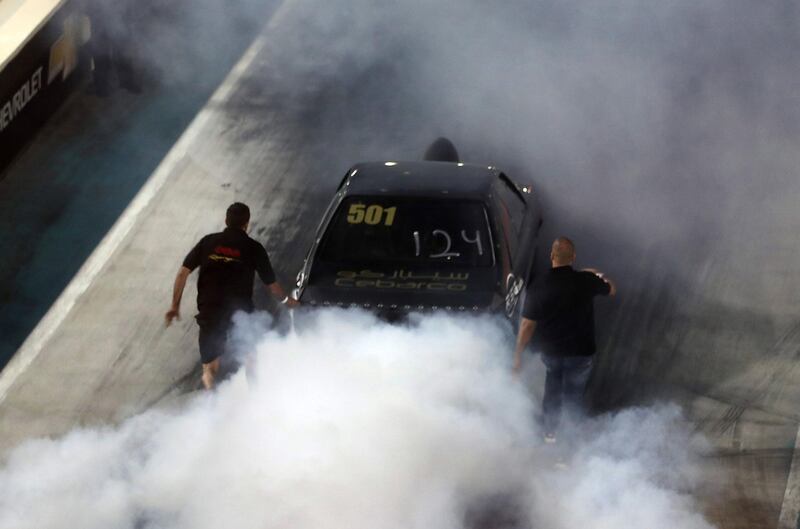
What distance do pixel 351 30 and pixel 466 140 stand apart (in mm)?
2558

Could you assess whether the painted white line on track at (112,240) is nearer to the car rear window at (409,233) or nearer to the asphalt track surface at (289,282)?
the asphalt track surface at (289,282)

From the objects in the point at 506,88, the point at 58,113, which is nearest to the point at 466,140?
the point at 506,88

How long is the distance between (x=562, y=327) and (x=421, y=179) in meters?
1.69

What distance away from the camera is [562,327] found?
9086 millimetres

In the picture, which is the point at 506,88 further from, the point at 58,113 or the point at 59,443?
the point at 59,443

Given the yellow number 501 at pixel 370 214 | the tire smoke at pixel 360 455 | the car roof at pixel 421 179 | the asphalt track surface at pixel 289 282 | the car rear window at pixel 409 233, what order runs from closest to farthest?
the tire smoke at pixel 360 455
the asphalt track surface at pixel 289 282
the car rear window at pixel 409 233
the yellow number 501 at pixel 370 214
the car roof at pixel 421 179

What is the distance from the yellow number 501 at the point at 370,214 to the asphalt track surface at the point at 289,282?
1510 mm

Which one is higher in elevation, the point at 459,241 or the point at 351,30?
the point at 459,241

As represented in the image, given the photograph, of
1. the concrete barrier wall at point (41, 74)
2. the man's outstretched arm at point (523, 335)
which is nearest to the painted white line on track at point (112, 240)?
the concrete barrier wall at point (41, 74)

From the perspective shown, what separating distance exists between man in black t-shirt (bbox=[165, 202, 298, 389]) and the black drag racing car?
35 centimetres

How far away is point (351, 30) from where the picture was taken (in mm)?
16125

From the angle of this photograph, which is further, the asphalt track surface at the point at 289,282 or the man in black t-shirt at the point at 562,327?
the asphalt track surface at the point at 289,282

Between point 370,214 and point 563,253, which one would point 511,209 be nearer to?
point 370,214

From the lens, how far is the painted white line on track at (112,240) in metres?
10.6
